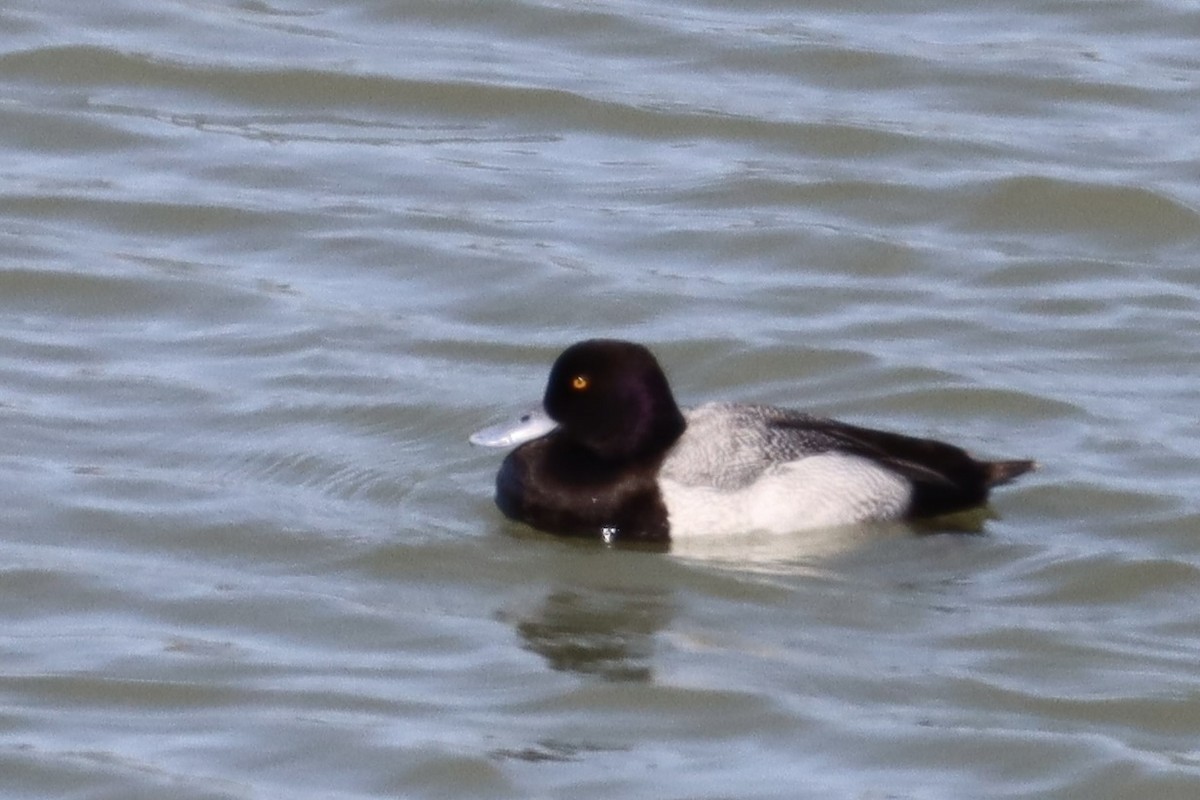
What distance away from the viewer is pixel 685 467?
9.80 metres

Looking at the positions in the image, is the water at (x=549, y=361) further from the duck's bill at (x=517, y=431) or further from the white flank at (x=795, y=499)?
the duck's bill at (x=517, y=431)

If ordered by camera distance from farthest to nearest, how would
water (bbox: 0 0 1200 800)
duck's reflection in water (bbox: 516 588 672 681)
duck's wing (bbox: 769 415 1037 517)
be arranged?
duck's wing (bbox: 769 415 1037 517) < duck's reflection in water (bbox: 516 588 672 681) < water (bbox: 0 0 1200 800)

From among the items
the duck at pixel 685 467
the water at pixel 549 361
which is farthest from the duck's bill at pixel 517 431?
the water at pixel 549 361

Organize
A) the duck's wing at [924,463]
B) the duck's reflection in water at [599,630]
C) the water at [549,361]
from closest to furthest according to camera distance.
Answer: the water at [549,361] → the duck's reflection in water at [599,630] → the duck's wing at [924,463]

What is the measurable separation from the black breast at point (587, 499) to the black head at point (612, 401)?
102 mm

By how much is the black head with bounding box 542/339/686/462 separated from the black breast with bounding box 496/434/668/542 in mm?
102

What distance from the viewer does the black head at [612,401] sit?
32.2 feet

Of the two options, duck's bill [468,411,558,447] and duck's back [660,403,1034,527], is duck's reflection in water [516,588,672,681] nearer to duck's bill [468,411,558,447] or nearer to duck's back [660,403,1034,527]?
duck's back [660,403,1034,527]

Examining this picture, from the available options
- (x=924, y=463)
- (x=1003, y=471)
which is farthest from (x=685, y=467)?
(x=1003, y=471)

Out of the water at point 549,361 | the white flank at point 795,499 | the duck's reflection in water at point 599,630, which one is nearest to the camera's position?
the water at point 549,361

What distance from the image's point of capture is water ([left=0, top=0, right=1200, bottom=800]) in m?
7.70

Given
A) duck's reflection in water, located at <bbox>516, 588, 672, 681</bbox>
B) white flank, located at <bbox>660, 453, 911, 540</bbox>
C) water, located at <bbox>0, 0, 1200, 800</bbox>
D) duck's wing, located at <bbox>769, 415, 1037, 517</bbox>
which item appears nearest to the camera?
water, located at <bbox>0, 0, 1200, 800</bbox>

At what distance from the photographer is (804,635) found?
28.1 feet

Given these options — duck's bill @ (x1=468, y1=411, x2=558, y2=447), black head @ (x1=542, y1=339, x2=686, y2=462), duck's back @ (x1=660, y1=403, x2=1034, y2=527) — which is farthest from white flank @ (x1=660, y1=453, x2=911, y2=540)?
duck's bill @ (x1=468, y1=411, x2=558, y2=447)
